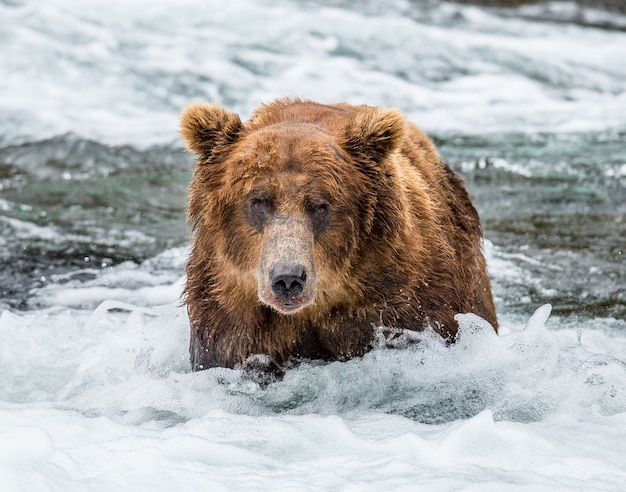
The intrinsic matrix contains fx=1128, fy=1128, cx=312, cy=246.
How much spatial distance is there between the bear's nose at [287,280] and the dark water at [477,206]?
3028 millimetres

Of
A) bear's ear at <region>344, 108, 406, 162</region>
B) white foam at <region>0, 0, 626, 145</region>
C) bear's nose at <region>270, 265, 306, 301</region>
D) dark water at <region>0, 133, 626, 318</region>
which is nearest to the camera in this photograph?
bear's nose at <region>270, 265, 306, 301</region>

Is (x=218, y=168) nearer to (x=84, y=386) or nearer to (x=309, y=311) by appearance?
(x=309, y=311)

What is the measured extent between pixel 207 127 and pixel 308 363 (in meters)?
1.27

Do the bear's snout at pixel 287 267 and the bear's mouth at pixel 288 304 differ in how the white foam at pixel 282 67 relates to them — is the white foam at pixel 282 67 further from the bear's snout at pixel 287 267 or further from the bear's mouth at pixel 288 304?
the bear's mouth at pixel 288 304

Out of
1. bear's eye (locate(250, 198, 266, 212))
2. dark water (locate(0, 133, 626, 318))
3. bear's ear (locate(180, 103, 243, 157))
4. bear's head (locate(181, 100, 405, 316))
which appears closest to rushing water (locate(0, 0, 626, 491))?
dark water (locate(0, 133, 626, 318))

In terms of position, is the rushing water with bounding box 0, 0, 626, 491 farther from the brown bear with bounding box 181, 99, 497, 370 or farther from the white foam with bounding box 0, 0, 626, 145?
the brown bear with bounding box 181, 99, 497, 370

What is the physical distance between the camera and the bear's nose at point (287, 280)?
486cm

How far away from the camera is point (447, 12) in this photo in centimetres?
1986

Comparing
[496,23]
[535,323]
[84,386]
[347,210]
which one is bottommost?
[84,386]

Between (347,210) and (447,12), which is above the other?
(447,12)

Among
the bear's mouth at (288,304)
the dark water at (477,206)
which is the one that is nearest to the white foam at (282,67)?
the dark water at (477,206)

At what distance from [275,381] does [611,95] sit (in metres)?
9.77

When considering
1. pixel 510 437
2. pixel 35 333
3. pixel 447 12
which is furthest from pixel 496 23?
pixel 510 437

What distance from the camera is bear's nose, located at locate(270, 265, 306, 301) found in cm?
486
